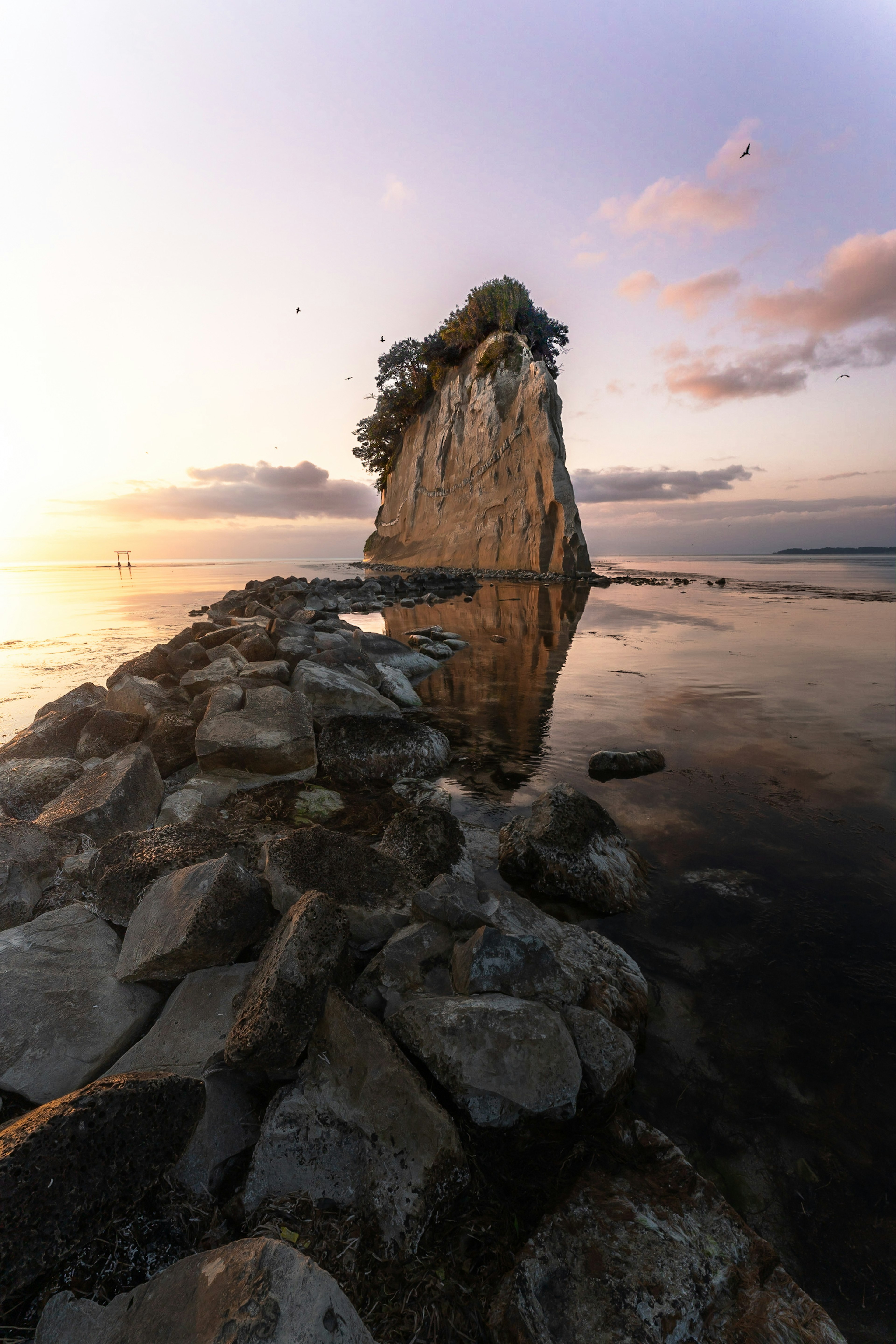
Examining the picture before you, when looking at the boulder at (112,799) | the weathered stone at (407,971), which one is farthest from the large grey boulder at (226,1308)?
the boulder at (112,799)

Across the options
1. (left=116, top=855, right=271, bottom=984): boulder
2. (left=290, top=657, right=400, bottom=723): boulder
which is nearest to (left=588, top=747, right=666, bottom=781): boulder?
(left=290, top=657, right=400, bottom=723): boulder

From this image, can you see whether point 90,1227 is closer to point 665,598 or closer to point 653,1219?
point 653,1219

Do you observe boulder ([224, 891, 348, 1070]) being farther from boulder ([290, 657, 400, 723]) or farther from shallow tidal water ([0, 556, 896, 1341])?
boulder ([290, 657, 400, 723])

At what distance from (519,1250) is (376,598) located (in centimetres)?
2698

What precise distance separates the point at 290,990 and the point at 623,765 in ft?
17.1

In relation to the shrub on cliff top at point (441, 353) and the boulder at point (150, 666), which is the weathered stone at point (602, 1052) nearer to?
the boulder at point (150, 666)

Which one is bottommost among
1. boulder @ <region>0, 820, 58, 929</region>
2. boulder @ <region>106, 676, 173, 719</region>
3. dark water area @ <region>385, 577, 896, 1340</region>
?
dark water area @ <region>385, 577, 896, 1340</region>

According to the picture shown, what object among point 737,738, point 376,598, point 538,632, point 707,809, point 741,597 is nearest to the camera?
point 707,809

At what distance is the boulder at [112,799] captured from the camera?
4375 millimetres

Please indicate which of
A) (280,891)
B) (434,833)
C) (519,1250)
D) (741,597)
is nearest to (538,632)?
(434,833)

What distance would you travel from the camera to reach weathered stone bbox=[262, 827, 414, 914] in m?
3.35

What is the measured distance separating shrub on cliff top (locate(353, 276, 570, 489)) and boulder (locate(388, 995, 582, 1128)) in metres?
42.3

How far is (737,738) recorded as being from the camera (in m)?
7.93

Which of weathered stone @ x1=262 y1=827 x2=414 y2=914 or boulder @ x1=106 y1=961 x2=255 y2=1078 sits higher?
weathered stone @ x1=262 y1=827 x2=414 y2=914
